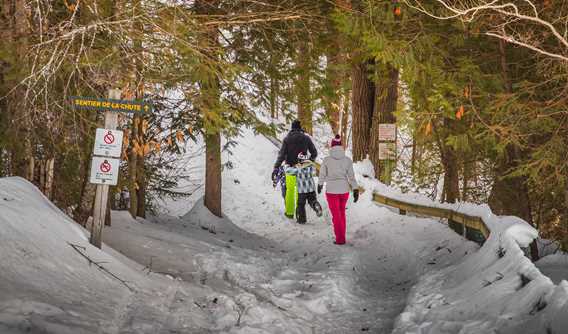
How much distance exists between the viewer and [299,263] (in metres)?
8.59

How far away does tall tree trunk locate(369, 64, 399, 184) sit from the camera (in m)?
12.8

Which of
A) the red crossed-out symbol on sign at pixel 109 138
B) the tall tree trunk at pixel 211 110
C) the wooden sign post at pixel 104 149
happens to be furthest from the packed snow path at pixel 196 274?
the tall tree trunk at pixel 211 110

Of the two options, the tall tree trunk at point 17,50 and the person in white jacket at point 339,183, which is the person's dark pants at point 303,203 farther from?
the tall tree trunk at point 17,50

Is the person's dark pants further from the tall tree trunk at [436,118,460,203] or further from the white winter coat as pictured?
the tall tree trunk at [436,118,460,203]

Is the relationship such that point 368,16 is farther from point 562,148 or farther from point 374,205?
point 374,205

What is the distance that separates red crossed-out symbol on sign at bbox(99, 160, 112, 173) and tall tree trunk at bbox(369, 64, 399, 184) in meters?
A: 7.57

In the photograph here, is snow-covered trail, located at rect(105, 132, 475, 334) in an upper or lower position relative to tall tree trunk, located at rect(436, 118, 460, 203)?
lower

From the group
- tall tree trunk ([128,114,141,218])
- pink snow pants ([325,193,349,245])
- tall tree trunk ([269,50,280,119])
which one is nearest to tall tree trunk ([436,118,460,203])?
pink snow pants ([325,193,349,245])

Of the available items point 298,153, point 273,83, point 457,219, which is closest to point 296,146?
point 298,153

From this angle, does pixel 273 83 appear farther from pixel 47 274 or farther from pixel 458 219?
pixel 47 274

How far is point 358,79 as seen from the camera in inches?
549

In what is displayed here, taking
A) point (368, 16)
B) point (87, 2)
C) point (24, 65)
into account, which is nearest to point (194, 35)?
point (87, 2)

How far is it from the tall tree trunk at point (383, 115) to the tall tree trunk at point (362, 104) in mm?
266

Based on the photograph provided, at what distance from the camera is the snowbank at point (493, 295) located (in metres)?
3.67
